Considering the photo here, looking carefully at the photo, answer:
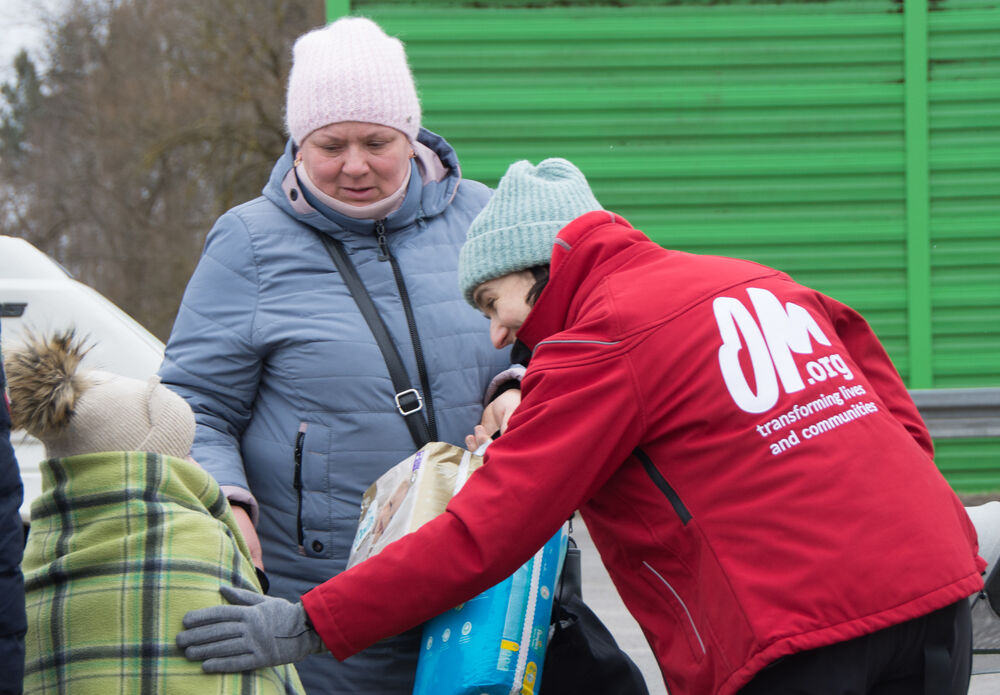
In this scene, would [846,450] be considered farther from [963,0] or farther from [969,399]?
[963,0]

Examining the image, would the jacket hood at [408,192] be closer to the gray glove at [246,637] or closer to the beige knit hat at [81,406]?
the beige knit hat at [81,406]

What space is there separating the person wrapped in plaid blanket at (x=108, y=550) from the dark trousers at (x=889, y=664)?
82cm

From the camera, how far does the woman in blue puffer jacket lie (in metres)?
2.49

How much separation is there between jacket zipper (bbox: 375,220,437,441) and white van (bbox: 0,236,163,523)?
238 cm

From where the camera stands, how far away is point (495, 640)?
201 centimetres

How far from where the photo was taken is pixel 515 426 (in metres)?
1.87

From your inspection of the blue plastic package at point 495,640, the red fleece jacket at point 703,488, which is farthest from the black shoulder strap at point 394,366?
the red fleece jacket at point 703,488

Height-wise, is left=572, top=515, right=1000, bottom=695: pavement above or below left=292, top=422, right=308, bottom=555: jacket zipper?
below

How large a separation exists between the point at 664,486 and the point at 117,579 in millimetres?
877

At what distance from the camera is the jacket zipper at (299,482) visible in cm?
249

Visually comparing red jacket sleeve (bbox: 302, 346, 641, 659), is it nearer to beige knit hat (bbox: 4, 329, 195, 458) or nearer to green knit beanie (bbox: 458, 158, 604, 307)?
green knit beanie (bbox: 458, 158, 604, 307)

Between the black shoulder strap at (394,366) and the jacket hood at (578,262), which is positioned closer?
the jacket hood at (578,262)

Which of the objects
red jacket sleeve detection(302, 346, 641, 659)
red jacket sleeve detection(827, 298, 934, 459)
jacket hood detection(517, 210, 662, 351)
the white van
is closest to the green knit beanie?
jacket hood detection(517, 210, 662, 351)

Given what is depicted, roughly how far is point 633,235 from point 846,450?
0.50 metres
